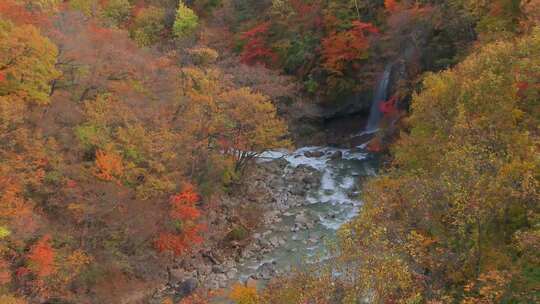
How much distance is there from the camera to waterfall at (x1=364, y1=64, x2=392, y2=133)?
32.3 meters

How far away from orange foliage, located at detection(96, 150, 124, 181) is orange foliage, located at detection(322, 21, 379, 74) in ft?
61.5

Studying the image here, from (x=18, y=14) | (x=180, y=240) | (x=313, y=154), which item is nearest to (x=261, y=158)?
(x=313, y=154)

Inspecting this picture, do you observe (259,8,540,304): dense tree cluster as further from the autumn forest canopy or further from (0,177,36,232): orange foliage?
(0,177,36,232): orange foliage

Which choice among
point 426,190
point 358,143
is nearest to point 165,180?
point 426,190

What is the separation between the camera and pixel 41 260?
14.9 m

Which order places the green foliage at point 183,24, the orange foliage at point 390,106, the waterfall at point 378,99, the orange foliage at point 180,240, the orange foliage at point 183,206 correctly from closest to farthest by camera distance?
the orange foliage at point 183,206 < the orange foliage at point 180,240 < the orange foliage at point 390,106 < the waterfall at point 378,99 < the green foliage at point 183,24

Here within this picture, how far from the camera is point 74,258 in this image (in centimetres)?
1591

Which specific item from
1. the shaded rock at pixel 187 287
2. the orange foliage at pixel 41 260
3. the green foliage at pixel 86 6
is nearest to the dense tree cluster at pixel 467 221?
the orange foliage at pixel 41 260

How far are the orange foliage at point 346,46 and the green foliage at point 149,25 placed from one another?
13946 millimetres

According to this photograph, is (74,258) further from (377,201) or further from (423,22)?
(423,22)

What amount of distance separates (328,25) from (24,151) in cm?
2221

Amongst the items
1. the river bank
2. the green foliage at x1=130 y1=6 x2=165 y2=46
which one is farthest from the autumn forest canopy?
the green foliage at x1=130 y1=6 x2=165 y2=46

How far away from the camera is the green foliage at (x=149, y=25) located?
122ft

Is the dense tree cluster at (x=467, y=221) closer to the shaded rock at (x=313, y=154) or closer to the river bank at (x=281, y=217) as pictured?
the river bank at (x=281, y=217)
